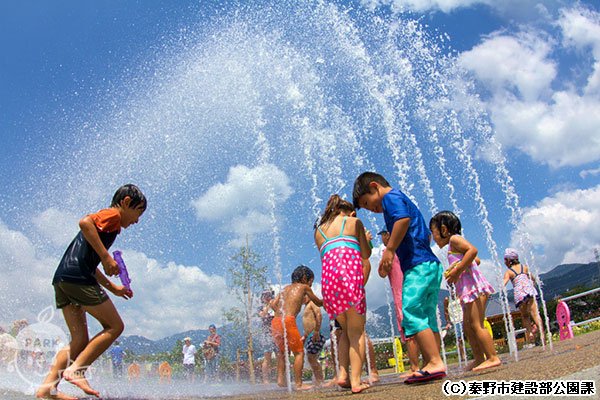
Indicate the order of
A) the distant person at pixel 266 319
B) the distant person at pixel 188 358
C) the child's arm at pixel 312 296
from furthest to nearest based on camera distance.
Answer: the distant person at pixel 188 358
the distant person at pixel 266 319
the child's arm at pixel 312 296

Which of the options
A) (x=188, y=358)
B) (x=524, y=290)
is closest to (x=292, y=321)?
(x=524, y=290)

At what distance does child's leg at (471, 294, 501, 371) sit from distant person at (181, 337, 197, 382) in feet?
31.9

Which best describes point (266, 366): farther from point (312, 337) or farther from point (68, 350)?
point (68, 350)

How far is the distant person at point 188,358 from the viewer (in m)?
12.2

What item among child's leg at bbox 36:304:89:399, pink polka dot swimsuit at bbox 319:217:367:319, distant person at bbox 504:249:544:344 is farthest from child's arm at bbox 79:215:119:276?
distant person at bbox 504:249:544:344

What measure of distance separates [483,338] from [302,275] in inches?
98.5

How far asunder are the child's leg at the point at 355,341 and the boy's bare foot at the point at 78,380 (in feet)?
6.43

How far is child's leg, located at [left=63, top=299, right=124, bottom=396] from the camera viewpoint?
321 cm

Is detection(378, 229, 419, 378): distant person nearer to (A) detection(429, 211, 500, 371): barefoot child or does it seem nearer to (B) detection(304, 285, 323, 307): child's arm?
(A) detection(429, 211, 500, 371): barefoot child

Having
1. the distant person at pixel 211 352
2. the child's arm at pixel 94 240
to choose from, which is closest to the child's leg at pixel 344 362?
the child's arm at pixel 94 240

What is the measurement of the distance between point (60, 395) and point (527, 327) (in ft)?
26.8

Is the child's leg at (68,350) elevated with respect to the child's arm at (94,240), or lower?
lower

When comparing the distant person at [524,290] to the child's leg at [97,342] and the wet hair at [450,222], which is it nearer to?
the wet hair at [450,222]

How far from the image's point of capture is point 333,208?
413 cm
